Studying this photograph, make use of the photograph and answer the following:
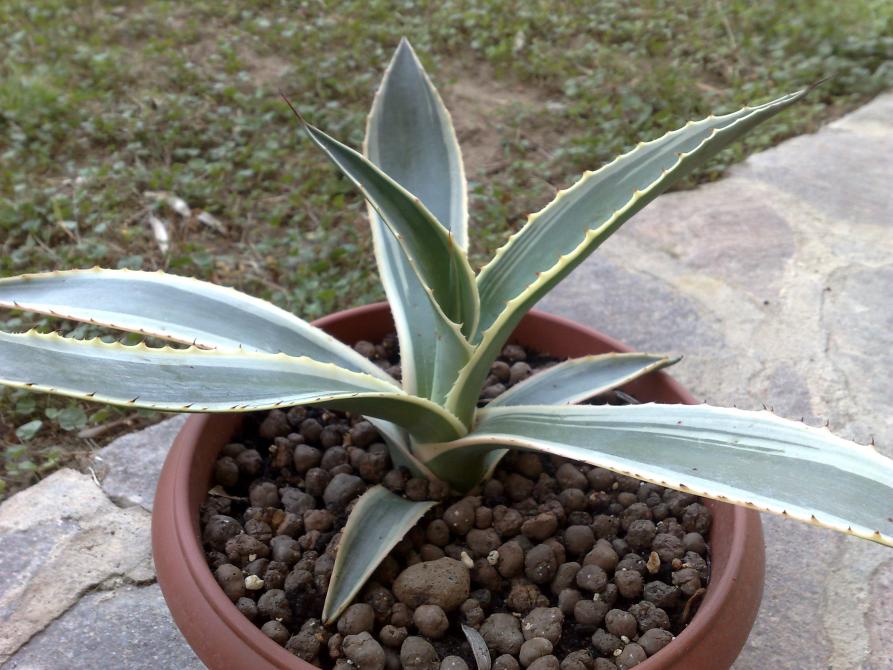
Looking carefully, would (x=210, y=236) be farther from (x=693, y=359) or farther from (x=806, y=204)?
(x=806, y=204)

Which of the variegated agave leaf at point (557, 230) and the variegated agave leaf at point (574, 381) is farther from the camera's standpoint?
the variegated agave leaf at point (574, 381)

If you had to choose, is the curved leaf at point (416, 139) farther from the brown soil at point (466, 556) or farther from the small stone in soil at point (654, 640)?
the small stone in soil at point (654, 640)

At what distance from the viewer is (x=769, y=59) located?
2.44 metres

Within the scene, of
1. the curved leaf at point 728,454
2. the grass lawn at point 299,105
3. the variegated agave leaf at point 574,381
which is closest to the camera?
the curved leaf at point 728,454

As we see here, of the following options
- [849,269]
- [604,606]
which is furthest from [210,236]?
[849,269]

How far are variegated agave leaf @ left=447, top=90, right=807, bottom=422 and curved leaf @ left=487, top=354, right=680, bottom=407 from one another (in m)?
→ 0.13

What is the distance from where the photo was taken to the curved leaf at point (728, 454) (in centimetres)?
67

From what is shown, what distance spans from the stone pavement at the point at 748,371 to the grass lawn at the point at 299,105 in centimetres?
13

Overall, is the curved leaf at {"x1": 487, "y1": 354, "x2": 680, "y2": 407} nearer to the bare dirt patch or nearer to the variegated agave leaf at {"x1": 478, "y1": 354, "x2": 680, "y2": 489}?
the variegated agave leaf at {"x1": 478, "y1": 354, "x2": 680, "y2": 489}

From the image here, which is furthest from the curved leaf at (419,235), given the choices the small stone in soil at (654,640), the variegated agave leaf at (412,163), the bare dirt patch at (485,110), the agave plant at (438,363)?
the bare dirt patch at (485,110)

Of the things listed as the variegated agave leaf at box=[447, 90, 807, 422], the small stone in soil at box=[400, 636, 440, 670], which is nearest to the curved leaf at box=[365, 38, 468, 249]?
the variegated agave leaf at box=[447, 90, 807, 422]

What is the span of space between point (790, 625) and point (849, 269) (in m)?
0.90

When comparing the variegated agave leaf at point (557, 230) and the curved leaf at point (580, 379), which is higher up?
the variegated agave leaf at point (557, 230)

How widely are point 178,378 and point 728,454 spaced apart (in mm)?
487
